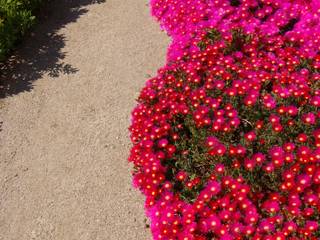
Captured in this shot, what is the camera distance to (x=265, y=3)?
5.57 metres

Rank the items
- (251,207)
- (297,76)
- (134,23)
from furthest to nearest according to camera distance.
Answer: (134,23), (297,76), (251,207)

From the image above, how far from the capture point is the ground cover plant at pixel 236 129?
3453 millimetres

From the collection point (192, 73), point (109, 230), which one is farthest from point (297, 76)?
point (109, 230)

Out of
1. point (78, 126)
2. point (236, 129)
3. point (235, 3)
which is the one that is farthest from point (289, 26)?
point (78, 126)

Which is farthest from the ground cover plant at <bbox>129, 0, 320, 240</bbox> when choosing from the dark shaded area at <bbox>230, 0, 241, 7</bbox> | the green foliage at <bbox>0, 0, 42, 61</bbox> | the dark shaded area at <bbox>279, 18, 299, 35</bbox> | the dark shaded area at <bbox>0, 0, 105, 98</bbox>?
the green foliage at <bbox>0, 0, 42, 61</bbox>

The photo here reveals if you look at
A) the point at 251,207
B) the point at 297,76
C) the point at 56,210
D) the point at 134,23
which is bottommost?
the point at 56,210

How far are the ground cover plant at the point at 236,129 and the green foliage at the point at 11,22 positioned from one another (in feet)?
8.58

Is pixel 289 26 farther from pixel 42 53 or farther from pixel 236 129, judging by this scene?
pixel 42 53

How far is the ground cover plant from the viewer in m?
3.45

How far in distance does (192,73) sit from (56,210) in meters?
2.02

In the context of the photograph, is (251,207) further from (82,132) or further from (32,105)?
(32,105)

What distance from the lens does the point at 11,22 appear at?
6543 millimetres

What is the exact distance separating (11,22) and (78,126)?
2.09 metres

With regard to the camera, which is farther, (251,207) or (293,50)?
(293,50)
